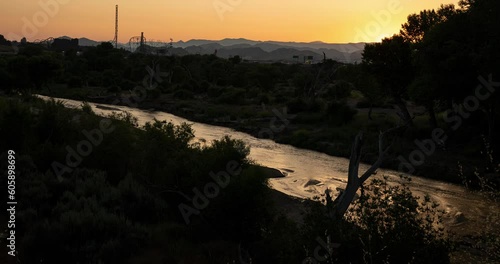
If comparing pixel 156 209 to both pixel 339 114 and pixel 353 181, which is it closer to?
pixel 353 181

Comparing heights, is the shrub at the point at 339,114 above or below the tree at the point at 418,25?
below

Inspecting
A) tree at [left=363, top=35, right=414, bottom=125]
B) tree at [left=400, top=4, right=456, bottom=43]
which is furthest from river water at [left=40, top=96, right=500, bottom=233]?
tree at [left=400, top=4, right=456, bottom=43]

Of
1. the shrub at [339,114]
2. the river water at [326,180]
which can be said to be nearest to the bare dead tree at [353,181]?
the river water at [326,180]

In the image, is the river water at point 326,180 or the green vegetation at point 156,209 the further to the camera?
the river water at point 326,180

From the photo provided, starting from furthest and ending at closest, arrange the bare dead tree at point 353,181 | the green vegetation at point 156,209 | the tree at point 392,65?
the tree at point 392,65 < the bare dead tree at point 353,181 < the green vegetation at point 156,209

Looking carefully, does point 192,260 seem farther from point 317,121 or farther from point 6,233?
point 317,121

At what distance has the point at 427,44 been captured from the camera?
2795 centimetres

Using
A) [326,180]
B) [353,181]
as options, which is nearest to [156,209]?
[353,181]

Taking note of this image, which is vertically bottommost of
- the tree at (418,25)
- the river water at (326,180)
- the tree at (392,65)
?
the river water at (326,180)

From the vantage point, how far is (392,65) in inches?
1372

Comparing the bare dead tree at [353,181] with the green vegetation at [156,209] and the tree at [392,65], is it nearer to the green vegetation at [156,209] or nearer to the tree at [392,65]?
the green vegetation at [156,209]

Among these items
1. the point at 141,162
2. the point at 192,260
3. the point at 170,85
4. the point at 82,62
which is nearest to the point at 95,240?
the point at 192,260

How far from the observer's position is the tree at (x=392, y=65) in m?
34.7

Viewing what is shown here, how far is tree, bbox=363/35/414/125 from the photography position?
114 feet
